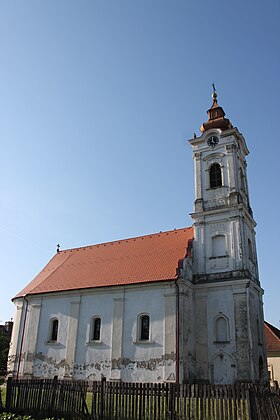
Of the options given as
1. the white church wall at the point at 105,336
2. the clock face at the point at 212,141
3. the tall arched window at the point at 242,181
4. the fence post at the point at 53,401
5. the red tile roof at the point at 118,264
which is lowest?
the fence post at the point at 53,401

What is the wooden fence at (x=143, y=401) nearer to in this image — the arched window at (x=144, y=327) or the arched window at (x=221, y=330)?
the arched window at (x=144, y=327)

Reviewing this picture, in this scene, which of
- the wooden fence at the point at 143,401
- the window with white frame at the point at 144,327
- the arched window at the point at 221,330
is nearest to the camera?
the wooden fence at the point at 143,401

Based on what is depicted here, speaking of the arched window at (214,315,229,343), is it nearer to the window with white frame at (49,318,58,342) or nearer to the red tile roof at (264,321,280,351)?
the window with white frame at (49,318,58,342)

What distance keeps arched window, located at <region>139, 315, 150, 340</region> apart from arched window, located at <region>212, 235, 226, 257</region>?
5.79 m

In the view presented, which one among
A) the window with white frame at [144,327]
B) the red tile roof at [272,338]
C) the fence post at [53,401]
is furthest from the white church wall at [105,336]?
the red tile roof at [272,338]

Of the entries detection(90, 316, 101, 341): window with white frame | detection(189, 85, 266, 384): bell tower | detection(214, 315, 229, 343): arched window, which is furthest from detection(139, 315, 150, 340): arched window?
detection(214, 315, 229, 343): arched window

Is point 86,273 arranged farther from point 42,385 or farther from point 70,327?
point 42,385

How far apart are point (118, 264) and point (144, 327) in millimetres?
5266

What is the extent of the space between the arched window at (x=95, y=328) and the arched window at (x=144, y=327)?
3145 millimetres

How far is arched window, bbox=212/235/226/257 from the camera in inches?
953

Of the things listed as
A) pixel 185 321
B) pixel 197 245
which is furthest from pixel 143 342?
pixel 197 245

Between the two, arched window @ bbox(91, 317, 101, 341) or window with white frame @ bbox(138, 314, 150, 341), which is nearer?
window with white frame @ bbox(138, 314, 150, 341)

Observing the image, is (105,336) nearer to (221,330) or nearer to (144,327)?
(144,327)

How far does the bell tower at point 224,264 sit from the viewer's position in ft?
71.0
